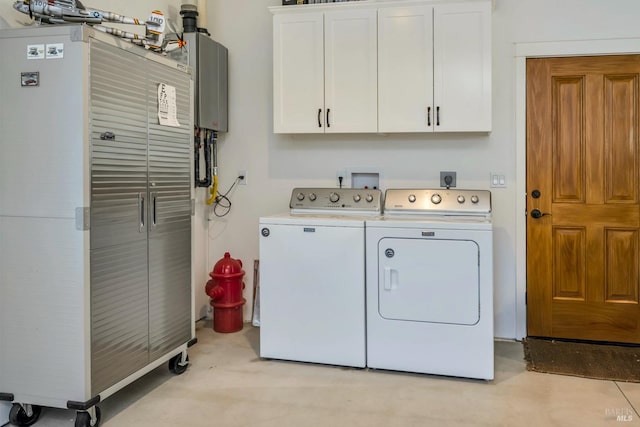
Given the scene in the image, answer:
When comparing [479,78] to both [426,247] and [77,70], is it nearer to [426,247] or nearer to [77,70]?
[426,247]

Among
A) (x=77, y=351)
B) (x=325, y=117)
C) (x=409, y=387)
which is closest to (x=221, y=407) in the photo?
(x=77, y=351)

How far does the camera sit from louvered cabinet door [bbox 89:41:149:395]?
221 centimetres

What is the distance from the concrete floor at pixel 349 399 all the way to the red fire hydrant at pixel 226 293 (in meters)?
0.61

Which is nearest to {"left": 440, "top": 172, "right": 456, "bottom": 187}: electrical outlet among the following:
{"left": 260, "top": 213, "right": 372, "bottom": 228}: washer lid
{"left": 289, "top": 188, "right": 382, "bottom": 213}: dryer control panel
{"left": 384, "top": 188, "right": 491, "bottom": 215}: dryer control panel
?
{"left": 384, "top": 188, "right": 491, "bottom": 215}: dryer control panel

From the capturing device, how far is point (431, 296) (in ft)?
9.37

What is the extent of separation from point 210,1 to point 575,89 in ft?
9.61

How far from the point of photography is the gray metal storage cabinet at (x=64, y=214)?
2129 mm

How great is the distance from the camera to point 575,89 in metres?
3.44

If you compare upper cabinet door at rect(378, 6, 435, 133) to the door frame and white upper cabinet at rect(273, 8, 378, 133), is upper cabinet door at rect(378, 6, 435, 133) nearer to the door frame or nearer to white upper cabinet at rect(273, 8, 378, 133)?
white upper cabinet at rect(273, 8, 378, 133)

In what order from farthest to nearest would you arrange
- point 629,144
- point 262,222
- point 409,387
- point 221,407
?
point 629,144
point 262,222
point 409,387
point 221,407

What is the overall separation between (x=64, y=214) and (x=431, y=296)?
6.52 feet

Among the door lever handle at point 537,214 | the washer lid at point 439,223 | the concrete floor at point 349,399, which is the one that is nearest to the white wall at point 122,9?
the concrete floor at point 349,399

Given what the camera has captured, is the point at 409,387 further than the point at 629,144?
No

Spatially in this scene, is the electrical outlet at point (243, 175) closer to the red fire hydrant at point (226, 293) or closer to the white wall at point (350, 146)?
the white wall at point (350, 146)
